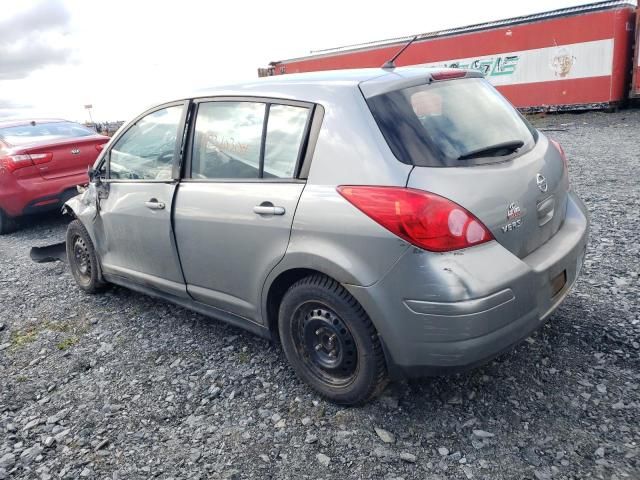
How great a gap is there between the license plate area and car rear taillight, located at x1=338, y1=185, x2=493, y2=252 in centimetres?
52

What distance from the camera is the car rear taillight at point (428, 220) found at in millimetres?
2215

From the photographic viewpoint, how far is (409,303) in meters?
2.26

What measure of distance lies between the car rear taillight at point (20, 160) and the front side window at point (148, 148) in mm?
3614

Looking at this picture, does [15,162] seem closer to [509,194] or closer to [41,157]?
[41,157]

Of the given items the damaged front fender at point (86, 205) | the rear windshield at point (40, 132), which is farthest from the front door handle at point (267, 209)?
the rear windshield at point (40, 132)

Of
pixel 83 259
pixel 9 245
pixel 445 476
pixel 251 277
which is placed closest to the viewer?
pixel 445 476

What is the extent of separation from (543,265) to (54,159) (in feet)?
21.9

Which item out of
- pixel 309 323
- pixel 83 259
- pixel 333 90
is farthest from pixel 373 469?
pixel 83 259

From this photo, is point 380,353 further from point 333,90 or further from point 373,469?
point 333,90

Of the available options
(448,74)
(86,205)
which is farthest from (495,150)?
(86,205)

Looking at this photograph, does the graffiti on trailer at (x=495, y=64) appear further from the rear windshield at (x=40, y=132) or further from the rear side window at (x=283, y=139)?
the rear side window at (x=283, y=139)

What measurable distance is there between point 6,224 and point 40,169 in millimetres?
1250

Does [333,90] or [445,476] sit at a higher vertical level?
[333,90]

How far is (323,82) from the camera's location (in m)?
2.71
